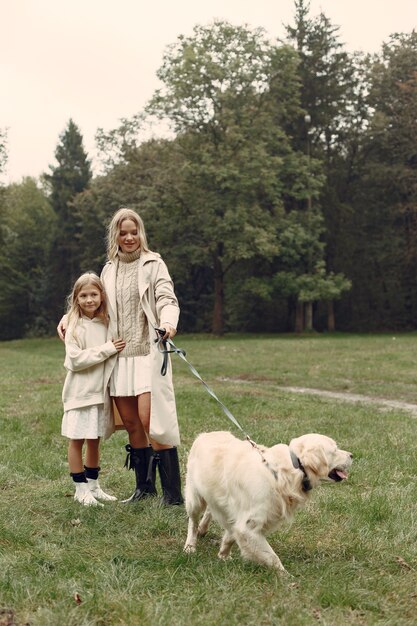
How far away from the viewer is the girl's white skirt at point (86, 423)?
18.7 ft

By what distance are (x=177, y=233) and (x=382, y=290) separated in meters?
13.0

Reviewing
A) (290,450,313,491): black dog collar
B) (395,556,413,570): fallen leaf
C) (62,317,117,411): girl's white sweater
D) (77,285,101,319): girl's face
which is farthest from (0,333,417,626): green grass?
(77,285,101,319): girl's face

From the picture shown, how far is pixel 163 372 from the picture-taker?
5402 mm

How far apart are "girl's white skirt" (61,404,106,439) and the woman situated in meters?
0.18

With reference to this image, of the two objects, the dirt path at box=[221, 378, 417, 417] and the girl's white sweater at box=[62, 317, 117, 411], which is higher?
the girl's white sweater at box=[62, 317, 117, 411]

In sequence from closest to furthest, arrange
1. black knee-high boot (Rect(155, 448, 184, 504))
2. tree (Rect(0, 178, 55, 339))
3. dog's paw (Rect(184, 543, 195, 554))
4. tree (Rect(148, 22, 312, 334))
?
1. dog's paw (Rect(184, 543, 195, 554))
2. black knee-high boot (Rect(155, 448, 184, 504))
3. tree (Rect(148, 22, 312, 334))
4. tree (Rect(0, 178, 55, 339))

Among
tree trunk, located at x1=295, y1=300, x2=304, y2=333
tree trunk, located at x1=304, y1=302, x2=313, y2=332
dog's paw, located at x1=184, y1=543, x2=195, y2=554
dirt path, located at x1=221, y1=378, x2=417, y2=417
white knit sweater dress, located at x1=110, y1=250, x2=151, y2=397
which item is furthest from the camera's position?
tree trunk, located at x1=295, y1=300, x2=304, y2=333

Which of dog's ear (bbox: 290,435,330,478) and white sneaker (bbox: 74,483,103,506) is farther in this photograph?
white sneaker (bbox: 74,483,103,506)

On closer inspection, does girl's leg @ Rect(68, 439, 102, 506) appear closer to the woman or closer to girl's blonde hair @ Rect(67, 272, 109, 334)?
the woman

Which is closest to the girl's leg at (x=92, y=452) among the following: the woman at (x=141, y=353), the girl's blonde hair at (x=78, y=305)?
the woman at (x=141, y=353)

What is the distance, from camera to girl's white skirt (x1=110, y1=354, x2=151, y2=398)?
18.1 ft

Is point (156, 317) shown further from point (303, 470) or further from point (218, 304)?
point (218, 304)


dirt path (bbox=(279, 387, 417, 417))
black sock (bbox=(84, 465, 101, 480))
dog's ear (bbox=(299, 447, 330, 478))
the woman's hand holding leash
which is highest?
the woman's hand holding leash

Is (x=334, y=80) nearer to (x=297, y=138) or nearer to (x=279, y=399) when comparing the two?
(x=297, y=138)
